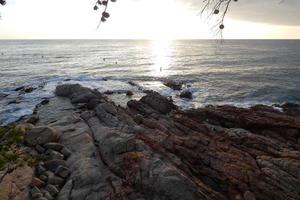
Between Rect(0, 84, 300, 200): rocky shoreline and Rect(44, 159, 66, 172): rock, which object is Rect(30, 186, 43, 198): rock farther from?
Rect(44, 159, 66, 172): rock

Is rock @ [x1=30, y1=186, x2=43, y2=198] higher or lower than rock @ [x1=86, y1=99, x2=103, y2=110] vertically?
higher

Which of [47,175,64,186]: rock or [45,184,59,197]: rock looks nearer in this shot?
[45,184,59,197]: rock

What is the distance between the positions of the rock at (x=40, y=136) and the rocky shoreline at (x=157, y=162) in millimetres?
69

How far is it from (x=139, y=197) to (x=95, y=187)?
9.02ft

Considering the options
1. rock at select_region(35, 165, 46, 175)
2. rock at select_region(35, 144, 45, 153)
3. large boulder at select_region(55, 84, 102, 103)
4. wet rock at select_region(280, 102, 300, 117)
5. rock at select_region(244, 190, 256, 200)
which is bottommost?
wet rock at select_region(280, 102, 300, 117)

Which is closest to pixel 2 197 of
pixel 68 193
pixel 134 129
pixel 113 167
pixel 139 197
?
pixel 68 193

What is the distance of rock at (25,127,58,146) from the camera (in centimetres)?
2187

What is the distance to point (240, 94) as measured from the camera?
5153cm

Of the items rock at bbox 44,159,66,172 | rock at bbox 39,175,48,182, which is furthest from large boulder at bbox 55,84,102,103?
rock at bbox 39,175,48,182

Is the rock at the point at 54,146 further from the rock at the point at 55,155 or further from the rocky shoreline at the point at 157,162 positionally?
the rock at the point at 55,155

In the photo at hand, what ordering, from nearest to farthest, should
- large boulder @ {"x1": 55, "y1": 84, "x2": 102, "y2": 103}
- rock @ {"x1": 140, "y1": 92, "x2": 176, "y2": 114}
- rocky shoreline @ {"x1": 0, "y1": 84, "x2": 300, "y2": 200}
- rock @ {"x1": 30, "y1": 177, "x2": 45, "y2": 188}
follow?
rocky shoreline @ {"x1": 0, "y1": 84, "x2": 300, "y2": 200} < rock @ {"x1": 30, "y1": 177, "x2": 45, "y2": 188} < rock @ {"x1": 140, "y1": 92, "x2": 176, "y2": 114} < large boulder @ {"x1": 55, "y1": 84, "x2": 102, "y2": 103}

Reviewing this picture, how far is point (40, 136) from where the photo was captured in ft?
73.0

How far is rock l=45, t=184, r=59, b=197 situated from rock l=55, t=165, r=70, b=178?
1.25 metres

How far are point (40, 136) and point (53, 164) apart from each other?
4594 mm
